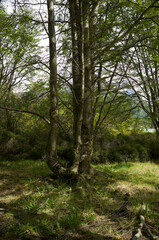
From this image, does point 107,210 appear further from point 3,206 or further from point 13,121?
point 13,121

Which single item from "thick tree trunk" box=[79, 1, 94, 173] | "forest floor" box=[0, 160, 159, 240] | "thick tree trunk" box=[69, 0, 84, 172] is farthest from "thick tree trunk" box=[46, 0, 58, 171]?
"thick tree trunk" box=[79, 1, 94, 173]

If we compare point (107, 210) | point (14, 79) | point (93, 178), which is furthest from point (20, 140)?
point (107, 210)

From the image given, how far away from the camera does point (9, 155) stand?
7.74 m

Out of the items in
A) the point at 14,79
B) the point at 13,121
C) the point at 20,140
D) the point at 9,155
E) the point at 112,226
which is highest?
the point at 14,79

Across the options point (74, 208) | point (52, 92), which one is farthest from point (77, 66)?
point (74, 208)

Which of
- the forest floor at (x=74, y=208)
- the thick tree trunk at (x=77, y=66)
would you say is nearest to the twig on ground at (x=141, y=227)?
the forest floor at (x=74, y=208)

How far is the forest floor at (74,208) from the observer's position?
2.35 meters

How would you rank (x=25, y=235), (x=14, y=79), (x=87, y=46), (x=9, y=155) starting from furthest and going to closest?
(x=14, y=79) → (x=9, y=155) → (x=87, y=46) → (x=25, y=235)

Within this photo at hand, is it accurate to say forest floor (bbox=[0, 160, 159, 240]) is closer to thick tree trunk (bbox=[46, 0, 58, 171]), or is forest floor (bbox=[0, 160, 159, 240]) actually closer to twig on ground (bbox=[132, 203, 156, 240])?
twig on ground (bbox=[132, 203, 156, 240])

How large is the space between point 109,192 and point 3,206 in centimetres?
198

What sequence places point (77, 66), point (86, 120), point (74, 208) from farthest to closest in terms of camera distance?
point (86, 120)
point (77, 66)
point (74, 208)

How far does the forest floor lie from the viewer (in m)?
2.35

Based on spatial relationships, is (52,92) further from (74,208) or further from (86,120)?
(74,208)

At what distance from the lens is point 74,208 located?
2.94 meters
